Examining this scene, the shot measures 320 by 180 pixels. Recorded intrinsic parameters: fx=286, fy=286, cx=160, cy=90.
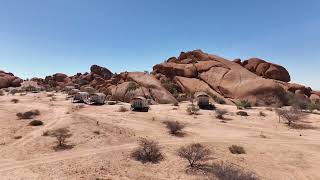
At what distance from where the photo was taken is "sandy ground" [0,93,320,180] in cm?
1844

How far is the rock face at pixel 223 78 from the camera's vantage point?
58750 mm

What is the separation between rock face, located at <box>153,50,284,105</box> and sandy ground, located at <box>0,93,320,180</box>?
21243mm

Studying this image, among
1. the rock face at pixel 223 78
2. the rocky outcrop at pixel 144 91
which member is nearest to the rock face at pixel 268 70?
the rock face at pixel 223 78

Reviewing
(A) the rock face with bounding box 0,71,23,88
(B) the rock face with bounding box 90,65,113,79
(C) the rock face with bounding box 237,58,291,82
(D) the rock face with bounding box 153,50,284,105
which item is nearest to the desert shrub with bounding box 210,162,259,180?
(D) the rock face with bounding box 153,50,284,105

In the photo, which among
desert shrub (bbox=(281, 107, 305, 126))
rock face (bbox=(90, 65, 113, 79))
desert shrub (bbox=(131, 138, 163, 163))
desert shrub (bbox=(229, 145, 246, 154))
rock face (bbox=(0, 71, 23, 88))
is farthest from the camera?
rock face (bbox=(90, 65, 113, 79))

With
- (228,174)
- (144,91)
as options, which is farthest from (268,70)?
(228,174)

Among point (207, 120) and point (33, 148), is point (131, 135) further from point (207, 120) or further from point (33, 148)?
point (207, 120)

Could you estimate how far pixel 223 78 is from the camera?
67.2m

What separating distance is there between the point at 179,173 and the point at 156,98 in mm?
40814

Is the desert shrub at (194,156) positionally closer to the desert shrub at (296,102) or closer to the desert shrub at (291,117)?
the desert shrub at (291,117)

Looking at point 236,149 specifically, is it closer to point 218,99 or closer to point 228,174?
point 228,174

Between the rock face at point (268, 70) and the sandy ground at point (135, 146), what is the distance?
37.4 m

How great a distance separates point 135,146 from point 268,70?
58582 millimetres

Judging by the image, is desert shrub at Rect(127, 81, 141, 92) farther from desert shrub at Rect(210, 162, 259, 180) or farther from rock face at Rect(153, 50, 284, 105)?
desert shrub at Rect(210, 162, 259, 180)
